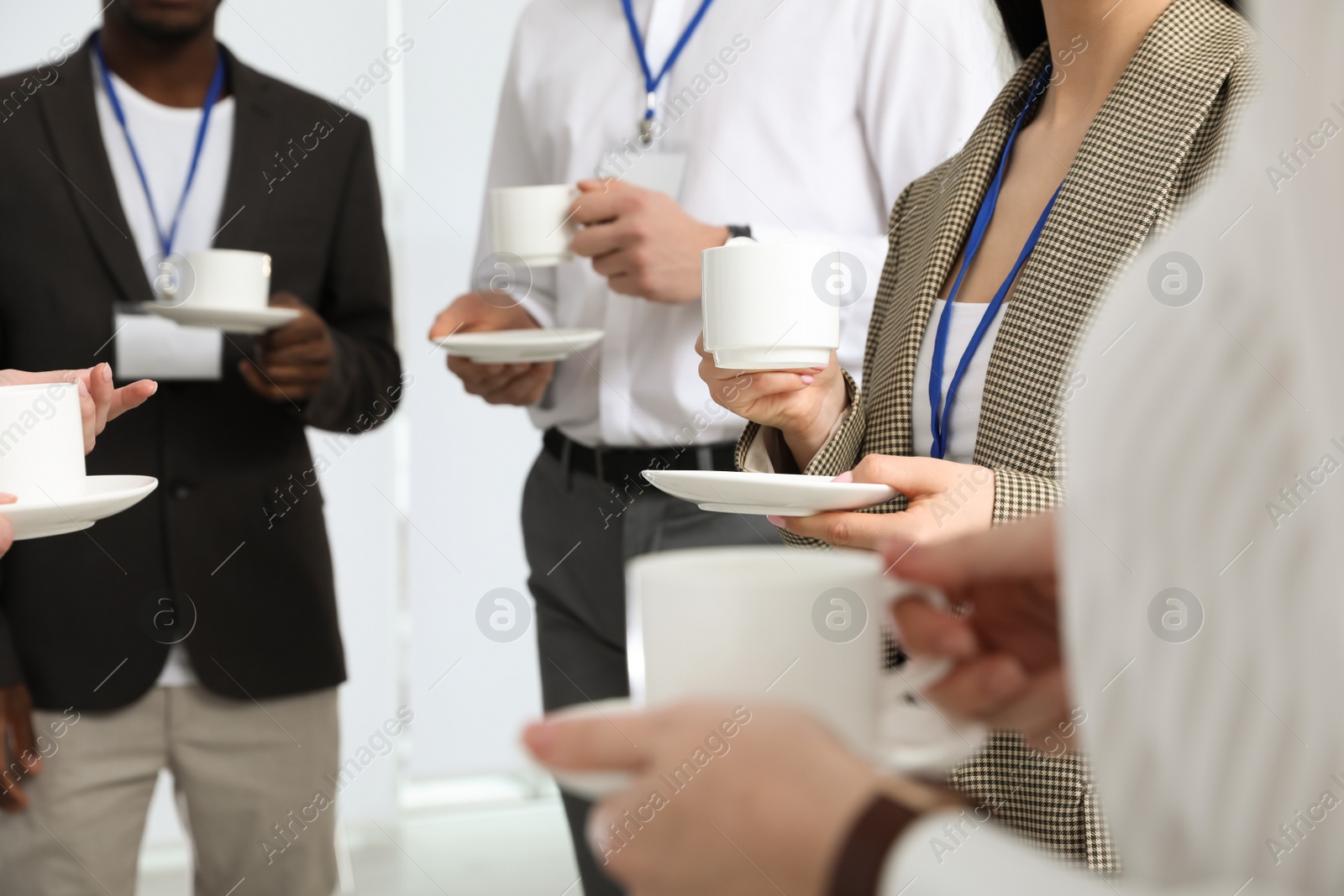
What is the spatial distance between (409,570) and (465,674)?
342 mm

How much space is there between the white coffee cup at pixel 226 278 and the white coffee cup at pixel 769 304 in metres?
0.80

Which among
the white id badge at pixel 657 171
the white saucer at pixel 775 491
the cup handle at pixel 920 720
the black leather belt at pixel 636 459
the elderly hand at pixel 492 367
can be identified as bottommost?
the black leather belt at pixel 636 459

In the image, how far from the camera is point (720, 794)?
42cm

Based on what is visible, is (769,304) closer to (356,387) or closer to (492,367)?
(492,367)

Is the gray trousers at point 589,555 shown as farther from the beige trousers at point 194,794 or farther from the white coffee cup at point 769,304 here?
the white coffee cup at point 769,304

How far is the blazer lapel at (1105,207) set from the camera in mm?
946

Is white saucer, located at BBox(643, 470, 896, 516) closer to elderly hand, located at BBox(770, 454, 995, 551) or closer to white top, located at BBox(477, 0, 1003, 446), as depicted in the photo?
elderly hand, located at BBox(770, 454, 995, 551)

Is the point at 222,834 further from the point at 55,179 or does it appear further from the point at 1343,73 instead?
the point at 1343,73

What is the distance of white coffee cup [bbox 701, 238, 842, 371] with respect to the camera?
107 cm

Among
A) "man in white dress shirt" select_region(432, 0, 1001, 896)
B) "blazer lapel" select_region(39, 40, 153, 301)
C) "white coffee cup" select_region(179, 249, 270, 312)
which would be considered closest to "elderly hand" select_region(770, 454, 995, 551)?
"man in white dress shirt" select_region(432, 0, 1001, 896)

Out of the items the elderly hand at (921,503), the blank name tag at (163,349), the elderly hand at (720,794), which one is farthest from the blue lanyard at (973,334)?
the blank name tag at (163,349)

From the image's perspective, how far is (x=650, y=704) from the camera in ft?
1.78

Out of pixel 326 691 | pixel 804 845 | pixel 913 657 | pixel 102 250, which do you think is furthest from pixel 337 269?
pixel 804 845

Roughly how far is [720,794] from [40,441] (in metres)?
0.84
